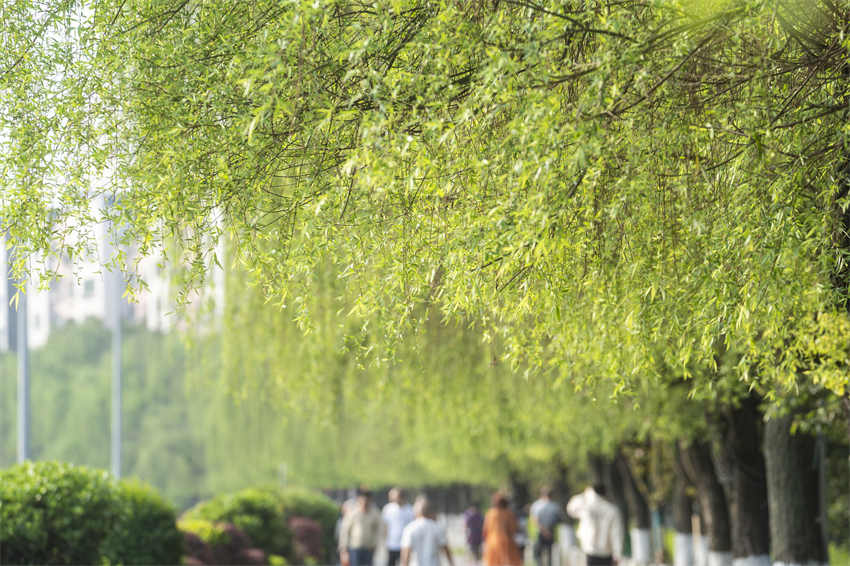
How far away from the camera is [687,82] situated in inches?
251

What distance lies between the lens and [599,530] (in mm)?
15031

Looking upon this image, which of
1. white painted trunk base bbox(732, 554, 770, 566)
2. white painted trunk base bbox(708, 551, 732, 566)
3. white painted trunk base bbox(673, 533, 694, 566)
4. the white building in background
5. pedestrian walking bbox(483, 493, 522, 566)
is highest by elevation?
the white building in background

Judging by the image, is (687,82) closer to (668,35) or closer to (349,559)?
(668,35)

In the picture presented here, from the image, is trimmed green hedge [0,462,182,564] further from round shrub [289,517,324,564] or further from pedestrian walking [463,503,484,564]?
pedestrian walking [463,503,484,564]

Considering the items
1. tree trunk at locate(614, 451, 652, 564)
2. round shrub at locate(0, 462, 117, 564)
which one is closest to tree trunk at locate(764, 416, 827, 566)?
round shrub at locate(0, 462, 117, 564)

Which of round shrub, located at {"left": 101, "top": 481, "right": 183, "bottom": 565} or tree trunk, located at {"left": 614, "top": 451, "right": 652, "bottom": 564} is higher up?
round shrub, located at {"left": 101, "top": 481, "right": 183, "bottom": 565}

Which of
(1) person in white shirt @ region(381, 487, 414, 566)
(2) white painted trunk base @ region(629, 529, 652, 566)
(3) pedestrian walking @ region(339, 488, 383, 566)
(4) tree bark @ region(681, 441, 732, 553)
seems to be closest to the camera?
(3) pedestrian walking @ region(339, 488, 383, 566)

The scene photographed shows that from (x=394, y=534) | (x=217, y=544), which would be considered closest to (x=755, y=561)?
(x=394, y=534)

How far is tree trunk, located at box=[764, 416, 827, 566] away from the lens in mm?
12500

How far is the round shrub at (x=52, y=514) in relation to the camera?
38.5ft

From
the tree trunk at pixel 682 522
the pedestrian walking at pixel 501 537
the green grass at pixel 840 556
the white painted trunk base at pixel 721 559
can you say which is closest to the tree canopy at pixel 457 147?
the pedestrian walking at pixel 501 537

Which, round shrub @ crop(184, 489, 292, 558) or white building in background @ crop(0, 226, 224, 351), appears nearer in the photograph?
round shrub @ crop(184, 489, 292, 558)

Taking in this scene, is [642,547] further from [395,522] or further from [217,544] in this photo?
[217,544]

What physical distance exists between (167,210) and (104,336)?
6094cm
